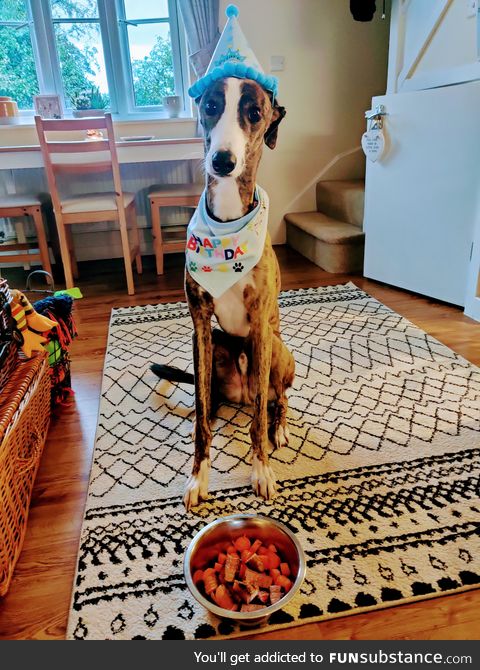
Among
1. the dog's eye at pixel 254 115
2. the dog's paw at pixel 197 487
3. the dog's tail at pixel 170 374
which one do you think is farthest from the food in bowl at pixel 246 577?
the dog's eye at pixel 254 115

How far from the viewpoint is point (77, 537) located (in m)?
1.19

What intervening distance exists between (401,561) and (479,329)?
152cm

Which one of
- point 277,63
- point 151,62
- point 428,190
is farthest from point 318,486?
point 151,62

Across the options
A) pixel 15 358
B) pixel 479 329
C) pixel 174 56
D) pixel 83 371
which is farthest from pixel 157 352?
pixel 174 56

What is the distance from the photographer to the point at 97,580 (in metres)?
1.05

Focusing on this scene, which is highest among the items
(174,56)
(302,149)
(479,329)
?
(174,56)

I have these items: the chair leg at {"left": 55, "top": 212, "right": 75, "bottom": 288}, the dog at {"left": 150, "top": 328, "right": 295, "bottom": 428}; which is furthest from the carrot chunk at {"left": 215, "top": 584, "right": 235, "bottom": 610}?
the chair leg at {"left": 55, "top": 212, "right": 75, "bottom": 288}

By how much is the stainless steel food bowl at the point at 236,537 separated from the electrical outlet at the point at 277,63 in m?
3.52

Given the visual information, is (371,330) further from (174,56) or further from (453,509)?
(174,56)

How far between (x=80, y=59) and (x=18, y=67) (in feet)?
1.49

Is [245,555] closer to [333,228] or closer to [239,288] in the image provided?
[239,288]

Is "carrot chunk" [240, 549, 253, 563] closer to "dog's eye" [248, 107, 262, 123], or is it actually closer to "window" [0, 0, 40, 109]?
"dog's eye" [248, 107, 262, 123]

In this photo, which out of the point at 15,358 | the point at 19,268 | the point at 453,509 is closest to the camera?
the point at 453,509
